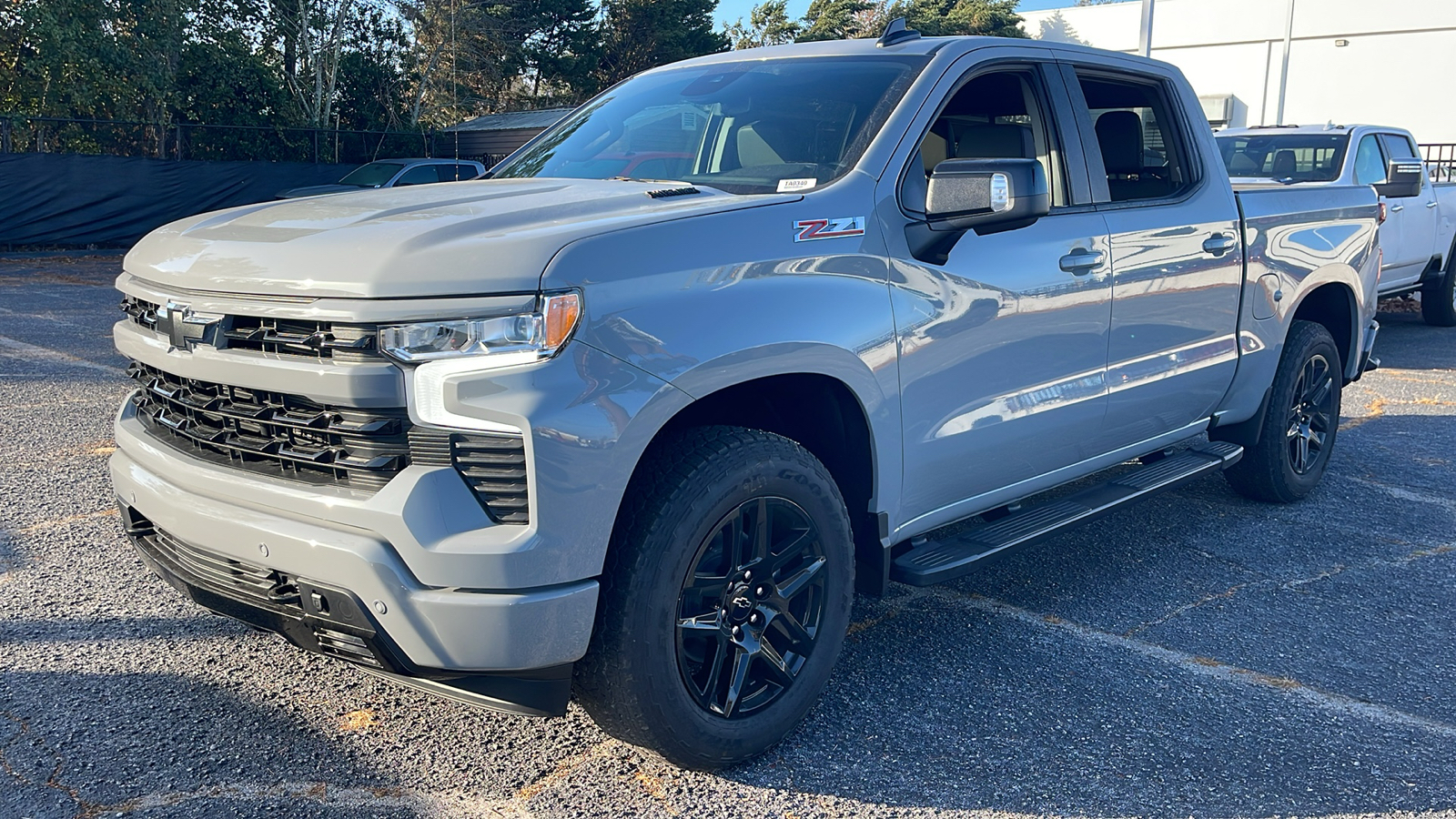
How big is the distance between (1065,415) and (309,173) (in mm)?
19785

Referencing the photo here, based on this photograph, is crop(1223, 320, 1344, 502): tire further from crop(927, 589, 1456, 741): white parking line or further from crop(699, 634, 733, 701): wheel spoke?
crop(699, 634, 733, 701): wheel spoke

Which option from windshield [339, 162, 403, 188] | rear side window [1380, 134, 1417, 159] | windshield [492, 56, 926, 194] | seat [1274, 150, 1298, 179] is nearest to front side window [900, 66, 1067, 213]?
windshield [492, 56, 926, 194]

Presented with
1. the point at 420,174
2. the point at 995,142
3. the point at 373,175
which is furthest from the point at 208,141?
the point at 995,142

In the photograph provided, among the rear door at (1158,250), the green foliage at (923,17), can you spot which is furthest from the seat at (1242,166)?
the green foliage at (923,17)

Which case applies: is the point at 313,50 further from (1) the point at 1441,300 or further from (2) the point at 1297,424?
(2) the point at 1297,424

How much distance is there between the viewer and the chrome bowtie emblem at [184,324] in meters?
2.88

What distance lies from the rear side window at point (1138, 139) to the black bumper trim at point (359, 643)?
3028 mm

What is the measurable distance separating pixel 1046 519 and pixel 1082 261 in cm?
88

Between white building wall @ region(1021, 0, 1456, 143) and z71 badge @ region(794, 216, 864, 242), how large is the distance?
40716 millimetres

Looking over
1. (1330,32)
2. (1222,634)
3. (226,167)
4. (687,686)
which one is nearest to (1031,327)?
(1222,634)

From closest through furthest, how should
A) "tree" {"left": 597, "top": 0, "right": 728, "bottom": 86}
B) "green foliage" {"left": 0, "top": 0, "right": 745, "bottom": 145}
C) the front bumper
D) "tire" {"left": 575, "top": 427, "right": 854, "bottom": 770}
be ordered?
the front bumper < "tire" {"left": 575, "top": 427, "right": 854, "bottom": 770} < "green foliage" {"left": 0, "top": 0, "right": 745, "bottom": 145} < "tree" {"left": 597, "top": 0, "right": 728, "bottom": 86}

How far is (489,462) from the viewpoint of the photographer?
2.58 m

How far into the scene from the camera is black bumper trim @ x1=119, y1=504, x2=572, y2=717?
2.65 m

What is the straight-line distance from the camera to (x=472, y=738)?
10.6ft
